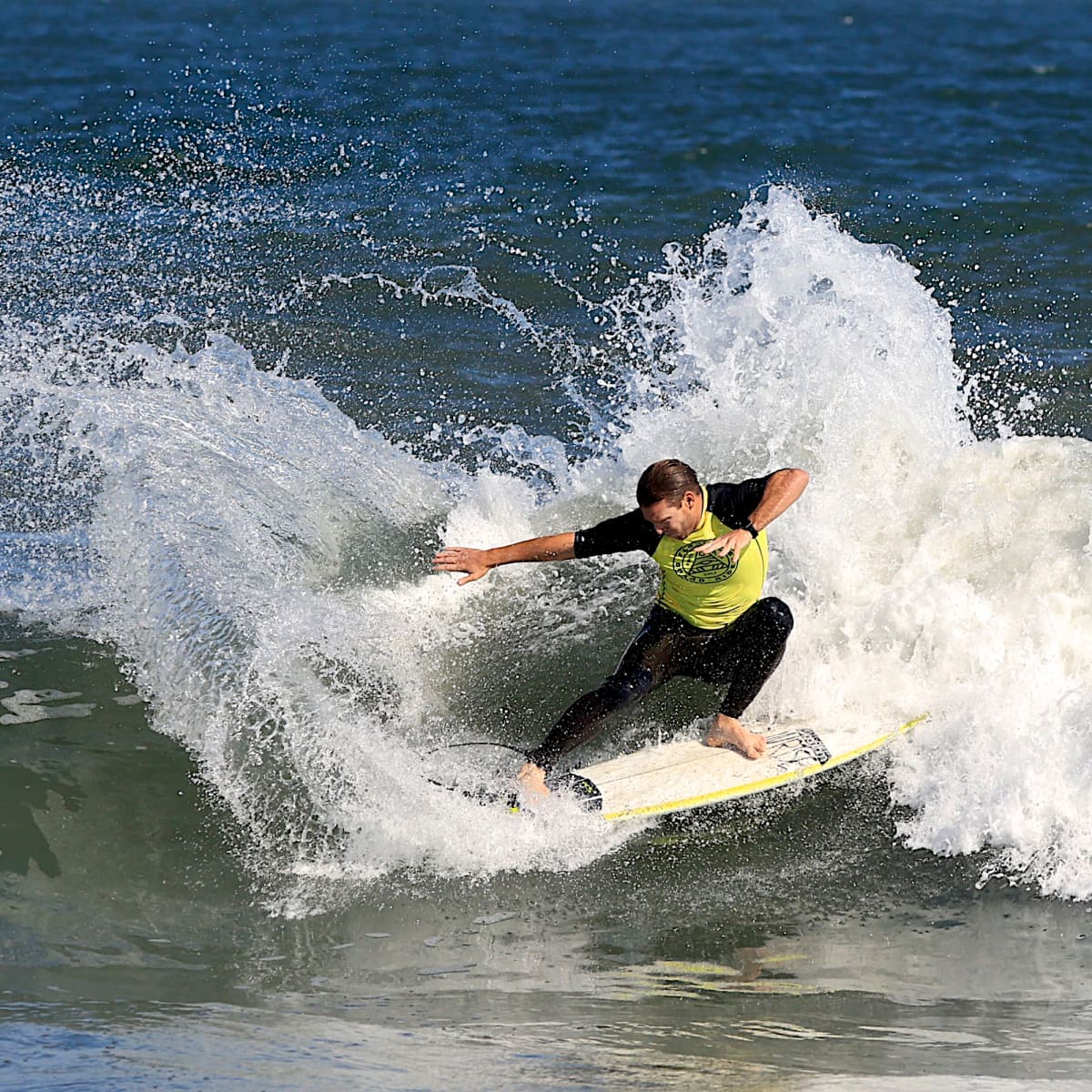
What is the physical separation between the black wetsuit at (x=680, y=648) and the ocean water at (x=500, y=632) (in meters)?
0.39

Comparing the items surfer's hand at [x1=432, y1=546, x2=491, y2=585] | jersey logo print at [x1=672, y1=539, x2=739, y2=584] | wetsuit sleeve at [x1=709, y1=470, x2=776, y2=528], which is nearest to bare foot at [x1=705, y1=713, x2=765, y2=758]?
jersey logo print at [x1=672, y1=539, x2=739, y2=584]

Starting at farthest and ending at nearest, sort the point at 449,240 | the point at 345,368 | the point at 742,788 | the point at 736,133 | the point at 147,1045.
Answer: the point at 736,133 → the point at 449,240 → the point at 345,368 → the point at 742,788 → the point at 147,1045

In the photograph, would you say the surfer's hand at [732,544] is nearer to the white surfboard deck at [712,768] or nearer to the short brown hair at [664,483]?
the short brown hair at [664,483]

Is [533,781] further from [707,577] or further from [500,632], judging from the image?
[500,632]

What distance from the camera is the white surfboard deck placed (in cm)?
633

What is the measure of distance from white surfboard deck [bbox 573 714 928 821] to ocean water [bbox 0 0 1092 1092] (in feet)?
0.50

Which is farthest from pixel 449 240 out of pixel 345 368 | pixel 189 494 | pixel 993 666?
pixel 993 666

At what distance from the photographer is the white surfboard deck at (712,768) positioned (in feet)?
20.8

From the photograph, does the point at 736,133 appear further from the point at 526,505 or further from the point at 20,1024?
the point at 20,1024

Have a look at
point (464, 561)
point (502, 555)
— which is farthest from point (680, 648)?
point (464, 561)

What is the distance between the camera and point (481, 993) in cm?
516

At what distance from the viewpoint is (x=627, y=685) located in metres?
6.51

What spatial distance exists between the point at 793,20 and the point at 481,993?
23.2m

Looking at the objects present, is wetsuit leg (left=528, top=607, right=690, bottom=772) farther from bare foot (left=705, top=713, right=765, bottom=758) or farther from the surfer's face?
the surfer's face
